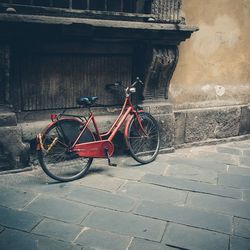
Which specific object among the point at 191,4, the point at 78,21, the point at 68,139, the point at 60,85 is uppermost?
the point at 191,4

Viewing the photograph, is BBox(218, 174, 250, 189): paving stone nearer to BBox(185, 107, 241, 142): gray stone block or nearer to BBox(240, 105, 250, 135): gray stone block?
BBox(185, 107, 241, 142): gray stone block

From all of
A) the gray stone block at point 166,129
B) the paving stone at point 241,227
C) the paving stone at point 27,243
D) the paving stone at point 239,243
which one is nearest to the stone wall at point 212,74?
the gray stone block at point 166,129

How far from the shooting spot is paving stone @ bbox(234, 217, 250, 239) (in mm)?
3300

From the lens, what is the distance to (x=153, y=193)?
162 inches

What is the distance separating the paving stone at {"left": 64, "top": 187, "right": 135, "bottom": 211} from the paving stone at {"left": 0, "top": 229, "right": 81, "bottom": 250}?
809mm

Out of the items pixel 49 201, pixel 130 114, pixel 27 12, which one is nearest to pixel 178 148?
pixel 130 114

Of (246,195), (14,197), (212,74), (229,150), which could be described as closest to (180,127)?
(229,150)

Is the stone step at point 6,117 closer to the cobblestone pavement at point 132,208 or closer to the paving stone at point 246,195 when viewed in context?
the cobblestone pavement at point 132,208

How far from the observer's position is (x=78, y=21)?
4316 millimetres

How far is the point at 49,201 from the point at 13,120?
1.27m

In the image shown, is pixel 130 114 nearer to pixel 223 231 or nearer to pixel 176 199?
pixel 176 199

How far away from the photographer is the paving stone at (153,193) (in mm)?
3976

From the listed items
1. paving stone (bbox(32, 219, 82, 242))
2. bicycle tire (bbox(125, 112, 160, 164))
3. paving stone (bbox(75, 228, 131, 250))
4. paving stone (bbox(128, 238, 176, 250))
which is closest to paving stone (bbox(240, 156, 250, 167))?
bicycle tire (bbox(125, 112, 160, 164))

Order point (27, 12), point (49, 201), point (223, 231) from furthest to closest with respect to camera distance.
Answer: point (27, 12) < point (49, 201) < point (223, 231)
